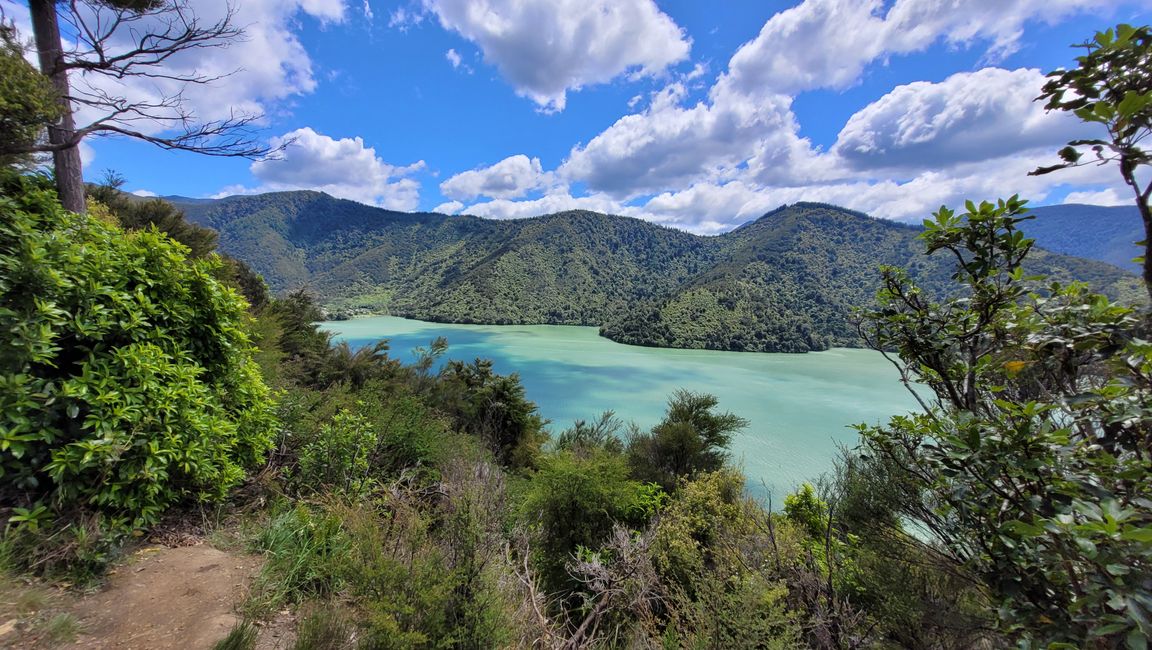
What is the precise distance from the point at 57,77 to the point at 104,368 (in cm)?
362

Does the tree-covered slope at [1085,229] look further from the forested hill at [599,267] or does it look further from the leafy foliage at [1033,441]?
the leafy foliage at [1033,441]

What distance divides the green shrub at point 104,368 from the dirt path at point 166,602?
0.37m

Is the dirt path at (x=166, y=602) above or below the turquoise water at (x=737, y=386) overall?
above

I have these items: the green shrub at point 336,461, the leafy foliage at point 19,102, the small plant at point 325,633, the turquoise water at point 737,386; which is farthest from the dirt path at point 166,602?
the turquoise water at point 737,386

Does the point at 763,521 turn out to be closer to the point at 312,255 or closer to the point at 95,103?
the point at 95,103

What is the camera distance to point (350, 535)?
3.30m

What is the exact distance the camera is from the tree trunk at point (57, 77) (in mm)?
4070

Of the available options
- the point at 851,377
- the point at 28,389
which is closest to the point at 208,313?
the point at 28,389

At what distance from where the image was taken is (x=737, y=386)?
4450 cm

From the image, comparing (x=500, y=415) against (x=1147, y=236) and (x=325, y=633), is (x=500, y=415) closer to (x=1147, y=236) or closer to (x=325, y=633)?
(x=325, y=633)

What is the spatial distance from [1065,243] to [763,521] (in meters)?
215

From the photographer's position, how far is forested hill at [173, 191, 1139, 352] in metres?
76.9

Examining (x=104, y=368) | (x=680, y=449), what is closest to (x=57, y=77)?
(x=104, y=368)

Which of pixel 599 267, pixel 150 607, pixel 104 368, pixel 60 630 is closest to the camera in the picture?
pixel 60 630
